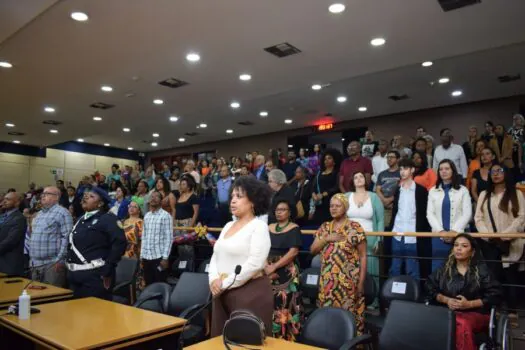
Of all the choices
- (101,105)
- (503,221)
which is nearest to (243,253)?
(503,221)

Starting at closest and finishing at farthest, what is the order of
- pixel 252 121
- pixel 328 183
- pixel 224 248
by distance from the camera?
1. pixel 224 248
2. pixel 328 183
3. pixel 252 121

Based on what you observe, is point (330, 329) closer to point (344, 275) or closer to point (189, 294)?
point (344, 275)

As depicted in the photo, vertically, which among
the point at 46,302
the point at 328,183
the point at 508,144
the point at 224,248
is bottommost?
the point at 46,302

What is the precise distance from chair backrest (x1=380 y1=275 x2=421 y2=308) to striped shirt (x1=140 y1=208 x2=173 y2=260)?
2638 millimetres

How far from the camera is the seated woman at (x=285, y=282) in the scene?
359 centimetres

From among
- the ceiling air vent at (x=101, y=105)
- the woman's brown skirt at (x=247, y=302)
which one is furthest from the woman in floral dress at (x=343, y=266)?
the ceiling air vent at (x=101, y=105)

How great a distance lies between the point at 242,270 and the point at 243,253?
12 cm

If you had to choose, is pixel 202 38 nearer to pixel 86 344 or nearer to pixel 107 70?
pixel 107 70

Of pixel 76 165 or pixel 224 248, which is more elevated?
pixel 76 165

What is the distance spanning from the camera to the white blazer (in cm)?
430

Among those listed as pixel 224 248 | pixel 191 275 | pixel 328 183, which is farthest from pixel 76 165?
pixel 224 248

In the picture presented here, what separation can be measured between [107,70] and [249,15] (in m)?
3.01

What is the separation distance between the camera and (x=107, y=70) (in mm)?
6758

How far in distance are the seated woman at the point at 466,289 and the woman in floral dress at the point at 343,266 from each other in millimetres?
588
